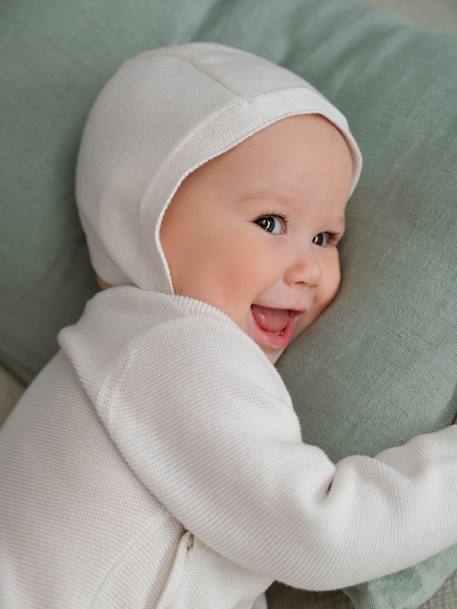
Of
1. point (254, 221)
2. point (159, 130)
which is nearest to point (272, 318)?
point (254, 221)

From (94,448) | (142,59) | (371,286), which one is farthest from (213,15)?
(94,448)

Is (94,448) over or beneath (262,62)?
beneath

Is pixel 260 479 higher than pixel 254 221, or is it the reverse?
pixel 254 221

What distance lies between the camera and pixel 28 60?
1.31 m

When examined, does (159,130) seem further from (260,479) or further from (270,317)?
(260,479)

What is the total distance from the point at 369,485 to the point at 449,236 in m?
0.38

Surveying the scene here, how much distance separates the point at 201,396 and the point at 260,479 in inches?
4.6

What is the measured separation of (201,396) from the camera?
0.90 m

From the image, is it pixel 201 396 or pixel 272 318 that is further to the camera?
pixel 272 318

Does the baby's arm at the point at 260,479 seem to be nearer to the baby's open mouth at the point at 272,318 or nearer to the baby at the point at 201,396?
the baby at the point at 201,396

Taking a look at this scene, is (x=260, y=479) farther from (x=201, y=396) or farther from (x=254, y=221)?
(x=254, y=221)

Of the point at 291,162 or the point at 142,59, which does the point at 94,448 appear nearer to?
the point at 291,162

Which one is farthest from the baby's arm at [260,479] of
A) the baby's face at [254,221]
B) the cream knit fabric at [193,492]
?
the baby's face at [254,221]

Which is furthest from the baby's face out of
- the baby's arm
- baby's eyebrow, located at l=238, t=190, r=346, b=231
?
the baby's arm
